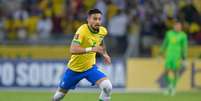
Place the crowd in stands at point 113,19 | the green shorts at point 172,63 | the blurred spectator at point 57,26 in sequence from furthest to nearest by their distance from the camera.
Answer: the blurred spectator at point 57,26, the crowd in stands at point 113,19, the green shorts at point 172,63

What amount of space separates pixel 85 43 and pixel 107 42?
38.3 ft

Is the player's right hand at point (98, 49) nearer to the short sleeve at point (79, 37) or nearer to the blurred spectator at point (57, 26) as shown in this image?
the short sleeve at point (79, 37)

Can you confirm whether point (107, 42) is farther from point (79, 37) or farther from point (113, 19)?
point (79, 37)

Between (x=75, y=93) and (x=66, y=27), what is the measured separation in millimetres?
4299

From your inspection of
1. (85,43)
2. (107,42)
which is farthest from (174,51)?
(85,43)

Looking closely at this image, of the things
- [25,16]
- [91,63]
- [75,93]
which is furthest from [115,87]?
[91,63]

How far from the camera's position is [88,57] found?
1349 centimetres

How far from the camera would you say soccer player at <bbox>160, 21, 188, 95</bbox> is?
21.0m

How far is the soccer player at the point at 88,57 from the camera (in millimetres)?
12992

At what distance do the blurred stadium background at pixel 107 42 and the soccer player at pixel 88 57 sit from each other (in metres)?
7.15

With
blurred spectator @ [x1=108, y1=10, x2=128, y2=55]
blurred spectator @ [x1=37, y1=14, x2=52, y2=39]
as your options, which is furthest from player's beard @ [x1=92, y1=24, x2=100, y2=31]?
blurred spectator @ [x1=37, y1=14, x2=52, y2=39]

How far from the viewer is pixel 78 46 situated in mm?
12984

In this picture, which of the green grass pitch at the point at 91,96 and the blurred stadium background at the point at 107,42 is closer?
the green grass pitch at the point at 91,96

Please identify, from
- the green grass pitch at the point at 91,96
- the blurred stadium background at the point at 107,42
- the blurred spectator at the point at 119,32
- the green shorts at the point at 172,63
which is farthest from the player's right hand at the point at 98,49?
the blurred spectator at the point at 119,32
